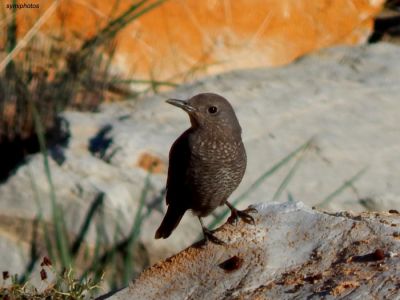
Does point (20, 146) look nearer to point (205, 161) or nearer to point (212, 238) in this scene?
point (205, 161)

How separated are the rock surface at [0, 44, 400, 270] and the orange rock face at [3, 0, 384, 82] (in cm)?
66

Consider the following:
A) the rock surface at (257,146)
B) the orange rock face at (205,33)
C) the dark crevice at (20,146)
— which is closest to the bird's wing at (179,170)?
the rock surface at (257,146)

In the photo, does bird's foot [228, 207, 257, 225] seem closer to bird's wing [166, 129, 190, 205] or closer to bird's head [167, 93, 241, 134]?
bird's wing [166, 129, 190, 205]

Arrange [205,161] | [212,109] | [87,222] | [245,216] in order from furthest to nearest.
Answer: [87,222]
[212,109]
[205,161]
[245,216]

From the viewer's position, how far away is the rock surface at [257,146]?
22.1ft

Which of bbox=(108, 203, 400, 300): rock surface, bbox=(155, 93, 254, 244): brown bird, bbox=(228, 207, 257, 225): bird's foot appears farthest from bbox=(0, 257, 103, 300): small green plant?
bbox=(155, 93, 254, 244): brown bird

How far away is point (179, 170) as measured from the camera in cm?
538

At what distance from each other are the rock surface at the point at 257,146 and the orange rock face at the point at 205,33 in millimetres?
663

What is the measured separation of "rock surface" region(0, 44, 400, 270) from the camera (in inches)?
265

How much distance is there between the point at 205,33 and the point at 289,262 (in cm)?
535

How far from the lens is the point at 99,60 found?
8.47 meters

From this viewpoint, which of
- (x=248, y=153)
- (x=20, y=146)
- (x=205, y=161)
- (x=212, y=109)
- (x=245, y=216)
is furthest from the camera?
(x=20, y=146)

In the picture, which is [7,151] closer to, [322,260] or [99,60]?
[99,60]

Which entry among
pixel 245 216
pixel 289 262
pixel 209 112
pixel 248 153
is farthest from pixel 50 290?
pixel 248 153
